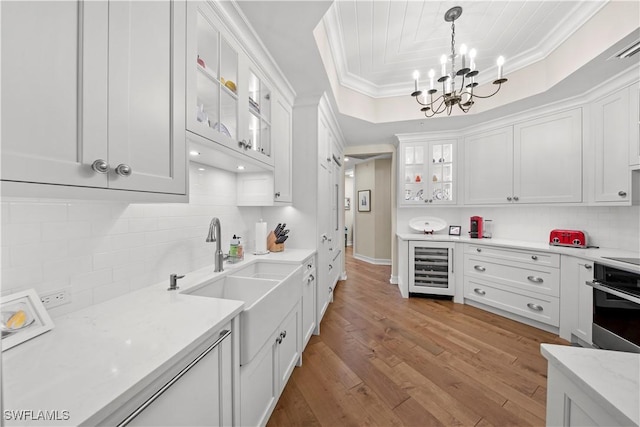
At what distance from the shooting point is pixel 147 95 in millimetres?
898

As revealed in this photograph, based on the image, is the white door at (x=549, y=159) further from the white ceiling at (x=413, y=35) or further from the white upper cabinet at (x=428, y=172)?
the white upper cabinet at (x=428, y=172)

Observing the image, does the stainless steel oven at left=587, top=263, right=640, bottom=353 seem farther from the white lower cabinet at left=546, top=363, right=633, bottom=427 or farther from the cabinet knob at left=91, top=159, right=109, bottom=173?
the cabinet knob at left=91, top=159, right=109, bottom=173

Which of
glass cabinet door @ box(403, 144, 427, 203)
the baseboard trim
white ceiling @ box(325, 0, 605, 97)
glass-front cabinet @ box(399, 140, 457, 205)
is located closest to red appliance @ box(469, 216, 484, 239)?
glass-front cabinet @ box(399, 140, 457, 205)

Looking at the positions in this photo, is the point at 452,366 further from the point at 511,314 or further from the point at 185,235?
the point at 185,235

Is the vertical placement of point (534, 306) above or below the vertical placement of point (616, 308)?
below

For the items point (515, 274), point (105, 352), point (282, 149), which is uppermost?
point (282, 149)

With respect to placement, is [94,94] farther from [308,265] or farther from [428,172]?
[428,172]

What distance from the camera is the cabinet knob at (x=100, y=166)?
72 cm

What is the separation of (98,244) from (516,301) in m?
3.76

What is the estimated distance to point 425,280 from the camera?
3432 mm

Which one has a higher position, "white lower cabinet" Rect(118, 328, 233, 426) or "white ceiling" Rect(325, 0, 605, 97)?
"white ceiling" Rect(325, 0, 605, 97)

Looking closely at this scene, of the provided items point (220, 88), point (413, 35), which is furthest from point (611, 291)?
point (220, 88)

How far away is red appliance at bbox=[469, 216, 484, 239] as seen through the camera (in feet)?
11.0

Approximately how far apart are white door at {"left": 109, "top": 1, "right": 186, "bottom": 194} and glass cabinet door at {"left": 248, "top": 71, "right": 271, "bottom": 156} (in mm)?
672
